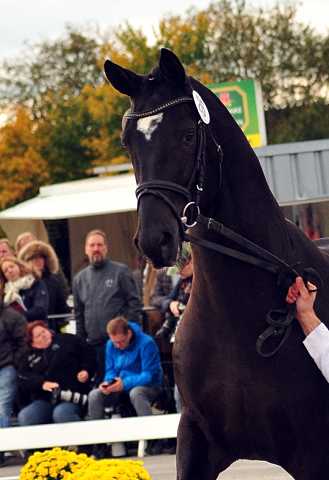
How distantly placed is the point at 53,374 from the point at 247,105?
5.87 m

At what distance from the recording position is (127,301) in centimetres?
839

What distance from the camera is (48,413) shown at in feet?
25.9

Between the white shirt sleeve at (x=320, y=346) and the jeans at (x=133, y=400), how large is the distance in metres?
4.56

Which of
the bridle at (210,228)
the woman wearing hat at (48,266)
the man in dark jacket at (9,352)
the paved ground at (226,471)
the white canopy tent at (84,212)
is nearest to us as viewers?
the bridle at (210,228)

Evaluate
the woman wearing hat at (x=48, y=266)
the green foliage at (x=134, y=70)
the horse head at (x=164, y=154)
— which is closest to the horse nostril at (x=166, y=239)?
the horse head at (x=164, y=154)

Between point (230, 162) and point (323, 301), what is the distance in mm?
797

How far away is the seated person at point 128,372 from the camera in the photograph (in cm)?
769

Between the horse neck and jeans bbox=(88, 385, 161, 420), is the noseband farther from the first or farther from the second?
jeans bbox=(88, 385, 161, 420)

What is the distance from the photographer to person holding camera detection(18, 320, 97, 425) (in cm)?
783

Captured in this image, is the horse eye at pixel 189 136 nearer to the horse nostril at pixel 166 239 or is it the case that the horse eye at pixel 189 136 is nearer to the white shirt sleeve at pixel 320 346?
the horse nostril at pixel 166 239

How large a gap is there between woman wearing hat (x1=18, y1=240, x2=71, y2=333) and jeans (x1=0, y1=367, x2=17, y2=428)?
1.19 m

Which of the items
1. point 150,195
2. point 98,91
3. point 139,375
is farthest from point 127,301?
point 98,91

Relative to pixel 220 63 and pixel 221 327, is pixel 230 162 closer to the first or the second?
pixel 221 327

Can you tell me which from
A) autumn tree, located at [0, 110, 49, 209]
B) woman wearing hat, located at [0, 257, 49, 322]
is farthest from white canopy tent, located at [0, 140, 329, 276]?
autumn tree, located at [0, 110, 49, 209]
